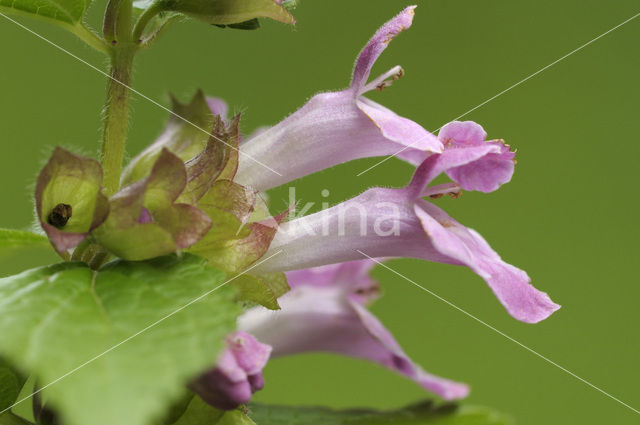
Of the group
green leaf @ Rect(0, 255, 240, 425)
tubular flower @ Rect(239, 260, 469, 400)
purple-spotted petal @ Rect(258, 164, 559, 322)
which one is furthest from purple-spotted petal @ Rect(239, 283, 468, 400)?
green leaf @ Rect(0, 255, 240, 425)

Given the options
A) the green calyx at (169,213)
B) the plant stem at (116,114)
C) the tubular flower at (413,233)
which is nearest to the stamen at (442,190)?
the tubular flower at (413,233)

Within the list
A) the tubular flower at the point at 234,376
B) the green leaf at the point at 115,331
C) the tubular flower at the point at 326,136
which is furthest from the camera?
the tubular flower at the point at 326,136

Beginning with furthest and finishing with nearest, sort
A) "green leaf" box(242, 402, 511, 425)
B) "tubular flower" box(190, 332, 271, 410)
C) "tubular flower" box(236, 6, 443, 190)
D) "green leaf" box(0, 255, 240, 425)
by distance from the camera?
"green leaf" box(242, 402, 511, 425), "tubular flower" box(236, 6, 443, 190), "tubular flower" box(190, 332, 271, 410), "green leaf" box(0, 255, 240, 425)

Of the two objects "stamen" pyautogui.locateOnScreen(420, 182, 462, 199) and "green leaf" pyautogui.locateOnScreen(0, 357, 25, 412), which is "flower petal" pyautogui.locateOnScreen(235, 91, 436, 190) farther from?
"green leaf" pyautogui.locateOnScreen(0, 357, 25, 412)

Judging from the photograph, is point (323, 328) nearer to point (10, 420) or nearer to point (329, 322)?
point (329, 322)

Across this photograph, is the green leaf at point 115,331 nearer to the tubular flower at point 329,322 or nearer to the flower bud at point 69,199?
the flower bud at point 69,199

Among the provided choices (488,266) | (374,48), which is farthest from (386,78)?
(488,266)
